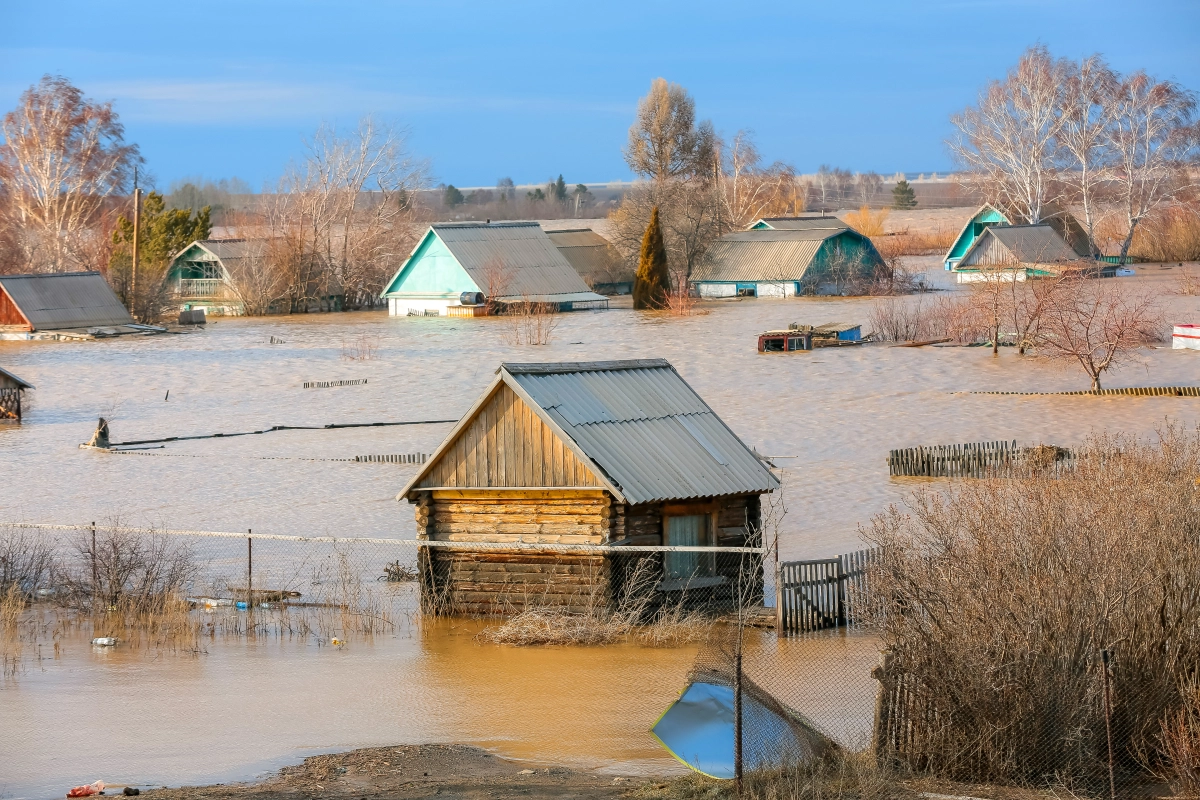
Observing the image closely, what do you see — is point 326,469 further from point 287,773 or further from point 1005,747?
point 1005,747

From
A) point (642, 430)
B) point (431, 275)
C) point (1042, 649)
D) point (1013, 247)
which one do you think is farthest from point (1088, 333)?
point (1013, 247)

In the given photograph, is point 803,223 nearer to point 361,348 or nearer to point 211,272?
point 211,272

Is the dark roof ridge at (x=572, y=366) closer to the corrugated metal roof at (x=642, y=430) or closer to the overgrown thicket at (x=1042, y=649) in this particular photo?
the corrugated metal roof at (x=642, y=430)

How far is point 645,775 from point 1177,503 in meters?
5.28

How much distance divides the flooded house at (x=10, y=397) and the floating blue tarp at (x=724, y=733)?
98.9ft

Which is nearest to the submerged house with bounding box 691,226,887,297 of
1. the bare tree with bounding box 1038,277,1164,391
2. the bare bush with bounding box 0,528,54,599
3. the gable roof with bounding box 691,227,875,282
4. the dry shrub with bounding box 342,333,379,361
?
the gable roof with bounding box 691,227,875,282

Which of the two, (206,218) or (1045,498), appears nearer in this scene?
(1045,498)

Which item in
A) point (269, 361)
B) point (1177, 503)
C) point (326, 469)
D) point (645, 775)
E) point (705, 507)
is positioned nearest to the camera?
A: point (645, 775)

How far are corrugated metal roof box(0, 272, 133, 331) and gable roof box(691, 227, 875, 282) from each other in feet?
98.2

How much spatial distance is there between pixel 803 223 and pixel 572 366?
A: 65268mm

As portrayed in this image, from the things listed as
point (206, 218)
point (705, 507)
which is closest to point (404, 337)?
point (206, 218)

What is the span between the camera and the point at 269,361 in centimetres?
4947

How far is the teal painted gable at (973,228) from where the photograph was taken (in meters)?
85.0

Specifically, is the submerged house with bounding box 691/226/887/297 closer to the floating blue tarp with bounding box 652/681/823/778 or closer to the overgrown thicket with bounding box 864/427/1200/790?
the overgrown thicket with bounding box 864/427/1200/790
